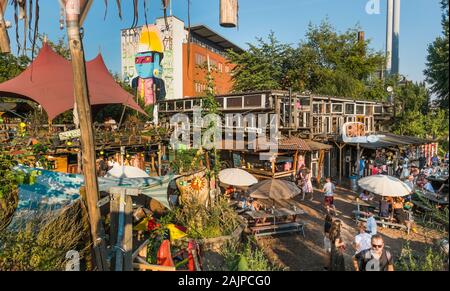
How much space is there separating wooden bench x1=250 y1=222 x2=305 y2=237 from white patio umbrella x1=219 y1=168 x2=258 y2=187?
203cm

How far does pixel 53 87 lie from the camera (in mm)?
13125

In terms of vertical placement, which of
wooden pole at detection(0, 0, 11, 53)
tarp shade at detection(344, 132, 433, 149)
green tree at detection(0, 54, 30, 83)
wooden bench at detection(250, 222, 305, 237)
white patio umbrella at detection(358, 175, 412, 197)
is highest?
green tree at detection(0, 54, 30, 83)

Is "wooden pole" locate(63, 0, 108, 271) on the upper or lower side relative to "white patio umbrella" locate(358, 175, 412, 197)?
upper

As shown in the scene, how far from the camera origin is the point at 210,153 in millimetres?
9750

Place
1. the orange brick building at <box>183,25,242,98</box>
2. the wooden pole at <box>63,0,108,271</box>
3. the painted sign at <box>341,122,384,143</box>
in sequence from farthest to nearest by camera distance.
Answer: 1. the orange brick building at <box>183,25,242,98</box>
2. the painted sign at <box>341,122,384,143</box>
3. the wooden pole at <box>63,0,108,271</box>

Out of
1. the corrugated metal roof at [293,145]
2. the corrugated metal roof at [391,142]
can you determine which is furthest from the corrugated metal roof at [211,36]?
the corrugated metal roof at [293,145]

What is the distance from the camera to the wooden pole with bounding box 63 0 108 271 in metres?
3.54

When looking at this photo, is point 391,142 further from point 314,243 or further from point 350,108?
point 314,243

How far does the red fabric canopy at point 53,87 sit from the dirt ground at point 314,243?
8000 mm

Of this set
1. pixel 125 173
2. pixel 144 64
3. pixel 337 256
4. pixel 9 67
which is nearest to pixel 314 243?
pixel 337 256

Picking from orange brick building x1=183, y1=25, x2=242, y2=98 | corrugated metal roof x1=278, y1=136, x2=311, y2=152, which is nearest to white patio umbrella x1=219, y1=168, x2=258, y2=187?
corrugated metal roof x1=278, y1=136, x2=311, y2=152

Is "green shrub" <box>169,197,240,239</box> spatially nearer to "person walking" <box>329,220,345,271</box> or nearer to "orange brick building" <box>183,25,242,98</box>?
"person walking" <box>329,220,345,271</box>
